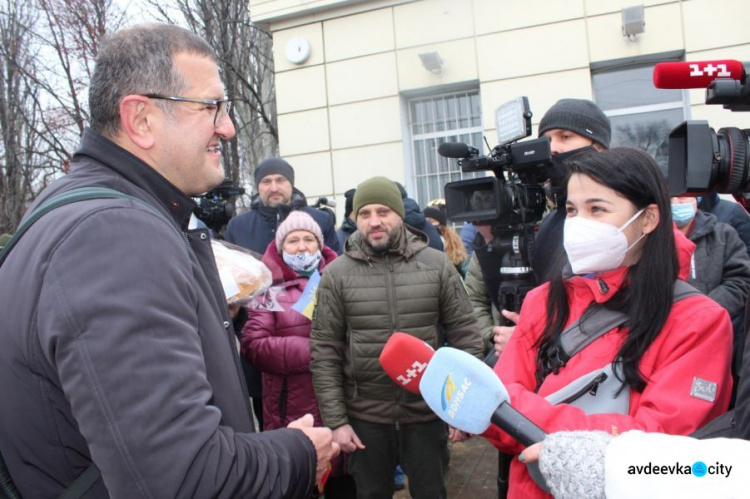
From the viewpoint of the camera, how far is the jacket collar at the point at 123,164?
53.7 inches

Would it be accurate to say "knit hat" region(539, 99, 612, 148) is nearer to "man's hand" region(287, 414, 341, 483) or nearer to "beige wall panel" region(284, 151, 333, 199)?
"man's hand" region(287, 414, 341, 483)

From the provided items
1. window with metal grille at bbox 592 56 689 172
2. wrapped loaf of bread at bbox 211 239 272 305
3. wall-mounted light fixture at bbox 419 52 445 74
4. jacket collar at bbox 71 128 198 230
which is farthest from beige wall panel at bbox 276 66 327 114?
jacket collar at bbox 71 128 198 230

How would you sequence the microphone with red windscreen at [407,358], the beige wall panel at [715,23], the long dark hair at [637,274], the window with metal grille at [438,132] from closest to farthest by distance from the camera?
1. the long dark hair at [637,274]
2. the microphone with red windscreen at [407,358]
3. the beige wall panel at [715,23]
4. the window with metal grille at [438,132]

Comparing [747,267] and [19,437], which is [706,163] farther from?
[747,267]

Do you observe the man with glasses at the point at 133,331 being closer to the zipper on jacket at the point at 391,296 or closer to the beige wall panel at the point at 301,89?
the zipper on jacket at the point at 391,296

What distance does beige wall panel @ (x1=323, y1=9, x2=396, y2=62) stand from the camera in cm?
759

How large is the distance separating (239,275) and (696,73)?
168 centimetres

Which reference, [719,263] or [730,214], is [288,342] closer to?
[719,263]

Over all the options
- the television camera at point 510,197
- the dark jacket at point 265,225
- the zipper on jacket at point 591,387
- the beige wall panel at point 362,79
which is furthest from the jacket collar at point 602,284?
the beige wall panel at point 362,79

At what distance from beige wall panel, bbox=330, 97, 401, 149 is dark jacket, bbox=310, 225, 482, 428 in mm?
4724

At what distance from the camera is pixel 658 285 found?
1.76 m

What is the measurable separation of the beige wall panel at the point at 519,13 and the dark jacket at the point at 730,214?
374 centimetres

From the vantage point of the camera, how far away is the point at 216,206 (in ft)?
13.5

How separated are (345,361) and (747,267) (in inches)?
91.5
